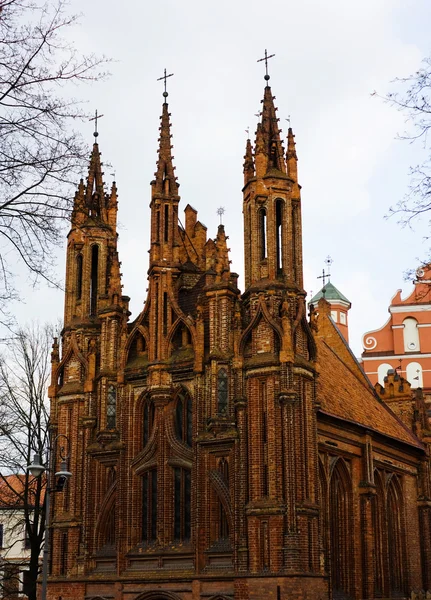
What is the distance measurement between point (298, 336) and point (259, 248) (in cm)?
304

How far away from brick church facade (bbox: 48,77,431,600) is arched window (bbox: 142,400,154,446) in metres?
0.06

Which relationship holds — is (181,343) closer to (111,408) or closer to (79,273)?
(111,408)

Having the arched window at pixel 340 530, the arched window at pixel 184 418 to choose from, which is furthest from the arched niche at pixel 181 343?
the arched window at pixel 340 530

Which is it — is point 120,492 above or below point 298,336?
below

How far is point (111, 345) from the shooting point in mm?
29453

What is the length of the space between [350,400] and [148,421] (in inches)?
374

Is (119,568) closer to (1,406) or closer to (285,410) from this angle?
(285,410)

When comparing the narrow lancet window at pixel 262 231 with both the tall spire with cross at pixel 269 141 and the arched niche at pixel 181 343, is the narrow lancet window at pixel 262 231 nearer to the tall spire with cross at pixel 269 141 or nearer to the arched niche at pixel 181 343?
the tall spire with cross at pixel 269 141

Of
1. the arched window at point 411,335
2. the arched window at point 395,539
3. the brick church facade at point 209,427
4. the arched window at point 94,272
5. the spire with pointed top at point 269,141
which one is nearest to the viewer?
the brick church facade at point 209,427

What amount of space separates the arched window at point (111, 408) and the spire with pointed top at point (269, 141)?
8017mm

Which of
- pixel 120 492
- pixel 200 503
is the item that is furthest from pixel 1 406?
pixel 200 503

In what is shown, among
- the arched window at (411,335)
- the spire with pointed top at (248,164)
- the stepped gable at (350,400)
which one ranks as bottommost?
the stepped gable at (350,400)

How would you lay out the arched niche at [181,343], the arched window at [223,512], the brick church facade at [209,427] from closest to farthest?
the brick church facade at [209,427], the arched window at [223,512], the arched niche at [181,343]

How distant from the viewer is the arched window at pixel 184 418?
2750cm
